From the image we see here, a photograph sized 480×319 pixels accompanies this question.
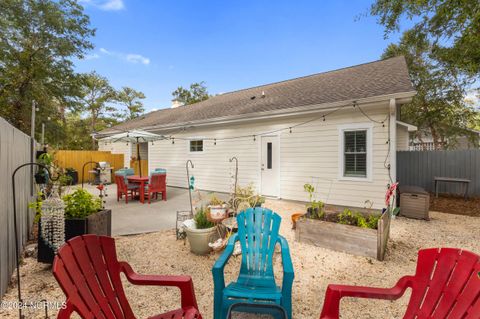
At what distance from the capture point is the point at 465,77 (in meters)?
11.4

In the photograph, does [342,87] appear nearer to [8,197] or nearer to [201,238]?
[201,238]

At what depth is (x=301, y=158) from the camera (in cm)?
707

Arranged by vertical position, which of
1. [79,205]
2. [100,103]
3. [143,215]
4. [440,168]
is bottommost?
[143,215]

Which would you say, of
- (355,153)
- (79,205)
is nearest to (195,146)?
(355,153)

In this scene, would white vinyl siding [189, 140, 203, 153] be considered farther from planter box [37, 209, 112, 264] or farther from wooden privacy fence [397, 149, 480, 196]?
wooden privacy fence [397, 149, 480, 196]

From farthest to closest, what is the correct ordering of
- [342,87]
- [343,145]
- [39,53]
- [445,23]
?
[39,53] → [342,87] → [445,23] → [343,145]

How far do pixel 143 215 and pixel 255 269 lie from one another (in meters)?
4.07

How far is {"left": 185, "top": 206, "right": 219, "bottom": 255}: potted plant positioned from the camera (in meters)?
3.45

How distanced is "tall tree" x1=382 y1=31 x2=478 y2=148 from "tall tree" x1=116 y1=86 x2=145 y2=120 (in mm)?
23158

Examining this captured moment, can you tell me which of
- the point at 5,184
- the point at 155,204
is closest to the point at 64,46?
the point at 155,204

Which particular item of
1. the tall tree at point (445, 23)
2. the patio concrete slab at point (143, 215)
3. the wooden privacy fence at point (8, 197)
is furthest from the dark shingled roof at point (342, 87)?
the wooden privacy fence at point (8, 197)

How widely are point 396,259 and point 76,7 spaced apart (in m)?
19.9

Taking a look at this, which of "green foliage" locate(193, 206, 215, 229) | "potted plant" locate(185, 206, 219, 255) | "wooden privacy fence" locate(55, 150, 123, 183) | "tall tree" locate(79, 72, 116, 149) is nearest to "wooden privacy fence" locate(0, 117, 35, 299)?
"potted plant" locate(185, 206, 219, 255)

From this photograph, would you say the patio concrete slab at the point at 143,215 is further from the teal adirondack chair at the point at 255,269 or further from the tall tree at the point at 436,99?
the tall tree at the point at 436,99
